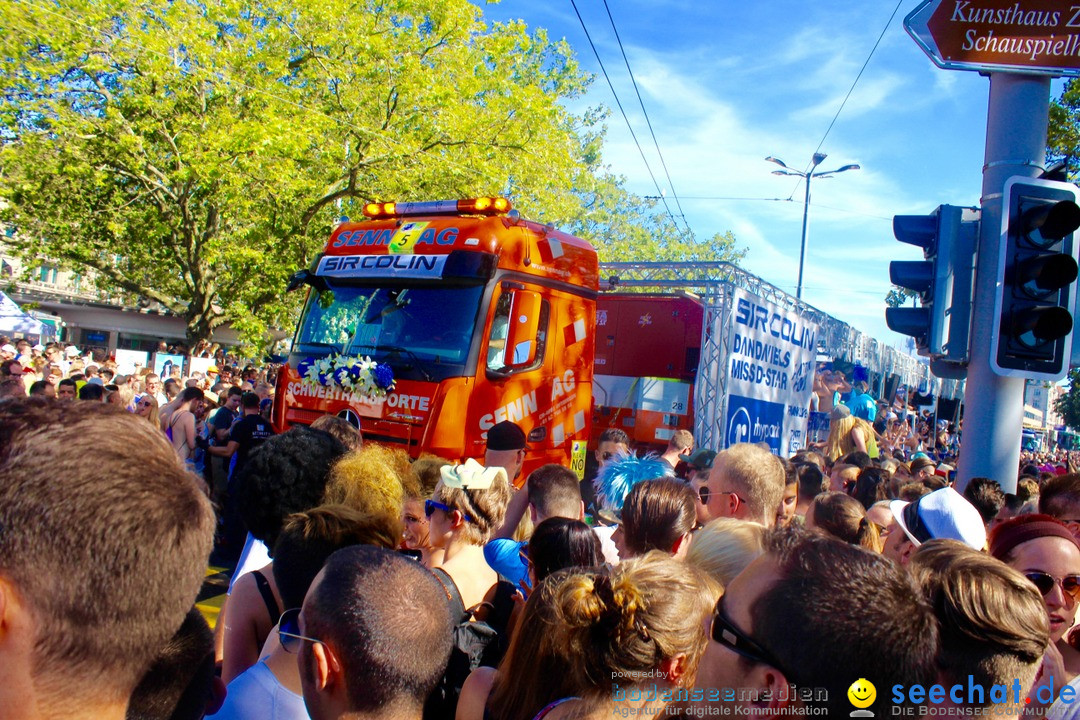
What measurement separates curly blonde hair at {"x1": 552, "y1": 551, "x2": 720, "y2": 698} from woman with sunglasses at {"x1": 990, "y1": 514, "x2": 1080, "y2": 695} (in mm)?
1515

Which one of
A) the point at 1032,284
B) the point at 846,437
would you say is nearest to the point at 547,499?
the point at 1032,284

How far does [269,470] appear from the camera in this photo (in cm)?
343

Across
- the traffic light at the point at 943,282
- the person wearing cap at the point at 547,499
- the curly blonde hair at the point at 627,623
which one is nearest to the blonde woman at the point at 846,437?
the traffic light at the point at 943,282

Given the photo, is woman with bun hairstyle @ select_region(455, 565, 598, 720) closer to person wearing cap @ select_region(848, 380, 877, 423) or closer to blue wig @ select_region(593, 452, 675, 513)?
blue wig @ select_region(593, 452, 675, 513)

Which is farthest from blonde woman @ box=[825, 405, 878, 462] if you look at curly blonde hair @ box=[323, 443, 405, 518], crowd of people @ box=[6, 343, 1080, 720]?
curly blonde hair @ box=[323, 443, 405, 518]

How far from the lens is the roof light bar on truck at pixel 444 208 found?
7.61m

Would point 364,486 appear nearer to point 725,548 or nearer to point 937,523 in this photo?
point 725,548

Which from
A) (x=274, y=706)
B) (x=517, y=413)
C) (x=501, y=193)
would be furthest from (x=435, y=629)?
(x=501, y=193)

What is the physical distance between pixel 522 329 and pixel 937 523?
463 cm

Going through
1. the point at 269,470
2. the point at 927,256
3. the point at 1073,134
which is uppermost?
the point at 1073,134

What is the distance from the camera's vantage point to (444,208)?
312 inches

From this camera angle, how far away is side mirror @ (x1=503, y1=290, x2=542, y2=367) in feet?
23.8

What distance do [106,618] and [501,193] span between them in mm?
18152

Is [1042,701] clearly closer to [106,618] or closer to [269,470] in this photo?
[106,618]
